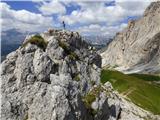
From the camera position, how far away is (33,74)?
1624 inches

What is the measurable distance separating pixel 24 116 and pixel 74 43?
61.9ft

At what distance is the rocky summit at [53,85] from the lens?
37062mm

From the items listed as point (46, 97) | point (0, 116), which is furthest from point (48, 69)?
point (0, 116)

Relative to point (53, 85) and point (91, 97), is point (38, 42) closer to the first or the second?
point (53, 85)

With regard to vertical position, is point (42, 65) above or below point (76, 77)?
above

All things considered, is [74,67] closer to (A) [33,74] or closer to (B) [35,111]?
(A) [33,74]

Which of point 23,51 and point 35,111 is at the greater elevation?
point 23,51

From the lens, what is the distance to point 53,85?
38562mm

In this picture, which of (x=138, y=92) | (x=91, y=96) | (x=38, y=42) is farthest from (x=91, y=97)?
(x=138, y=92)

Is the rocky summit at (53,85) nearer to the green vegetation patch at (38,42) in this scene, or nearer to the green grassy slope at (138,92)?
the green vegetation patch at (38,42)

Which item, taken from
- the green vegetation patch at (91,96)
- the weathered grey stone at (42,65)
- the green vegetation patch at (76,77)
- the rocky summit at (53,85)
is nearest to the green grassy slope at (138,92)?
the rocky summit at (53,85)

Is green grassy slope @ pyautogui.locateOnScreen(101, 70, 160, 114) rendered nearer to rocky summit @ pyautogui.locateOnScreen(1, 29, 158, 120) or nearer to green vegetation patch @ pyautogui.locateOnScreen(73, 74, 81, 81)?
rocky summit @ pyautogui.locateOnScreen(1, 29, 158, 120)

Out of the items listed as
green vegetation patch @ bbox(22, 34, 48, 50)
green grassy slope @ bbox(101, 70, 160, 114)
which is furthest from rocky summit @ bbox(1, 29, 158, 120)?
green grassy slope @ bbox(101, 70, 160, 114)

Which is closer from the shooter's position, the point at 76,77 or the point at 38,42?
the point at 38,42
